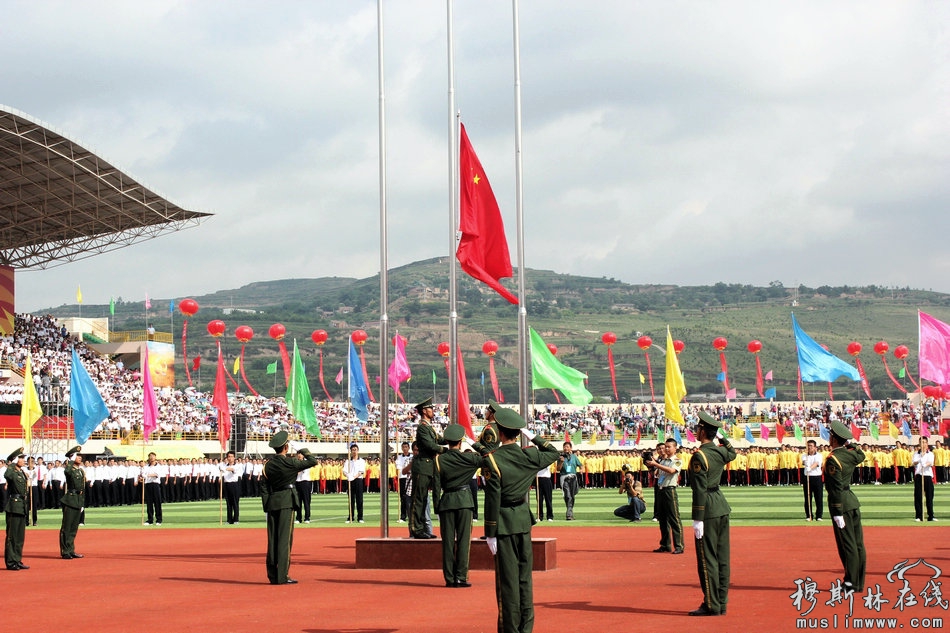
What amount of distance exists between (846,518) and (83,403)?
24.1m

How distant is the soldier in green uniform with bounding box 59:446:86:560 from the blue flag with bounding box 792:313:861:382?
19.9 metres

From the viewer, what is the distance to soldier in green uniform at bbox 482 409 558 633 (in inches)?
361

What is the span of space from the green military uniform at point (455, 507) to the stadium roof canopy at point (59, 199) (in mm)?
28337

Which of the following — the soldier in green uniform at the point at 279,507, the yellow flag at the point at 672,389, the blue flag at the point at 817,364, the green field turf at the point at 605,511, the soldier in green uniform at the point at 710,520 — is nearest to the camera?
the soldier in green uniform at the point at 710,520

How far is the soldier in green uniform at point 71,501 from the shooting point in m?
17.6

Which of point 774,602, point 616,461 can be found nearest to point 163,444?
point 616,461

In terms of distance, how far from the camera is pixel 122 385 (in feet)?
180

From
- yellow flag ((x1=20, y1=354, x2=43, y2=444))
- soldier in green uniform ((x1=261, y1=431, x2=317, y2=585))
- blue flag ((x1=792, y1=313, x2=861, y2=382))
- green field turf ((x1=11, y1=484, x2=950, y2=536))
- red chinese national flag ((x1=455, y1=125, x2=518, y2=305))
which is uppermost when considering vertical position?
red chinese national flag ((x1=455, y1=125, x2=518, y2=305))

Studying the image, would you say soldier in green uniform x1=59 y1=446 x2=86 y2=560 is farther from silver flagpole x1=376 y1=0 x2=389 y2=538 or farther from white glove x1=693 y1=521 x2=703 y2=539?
white glove x1=693 y1=521 x2=703 y2=539

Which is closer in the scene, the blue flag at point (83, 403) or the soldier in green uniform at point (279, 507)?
the soldier in green uniform at point (279, 507)

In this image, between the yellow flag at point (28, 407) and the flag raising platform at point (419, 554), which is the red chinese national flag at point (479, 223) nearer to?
the flag raising platform at point (419, 554)

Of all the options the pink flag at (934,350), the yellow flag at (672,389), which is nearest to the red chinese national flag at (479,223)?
the yellow flag at (672,389)

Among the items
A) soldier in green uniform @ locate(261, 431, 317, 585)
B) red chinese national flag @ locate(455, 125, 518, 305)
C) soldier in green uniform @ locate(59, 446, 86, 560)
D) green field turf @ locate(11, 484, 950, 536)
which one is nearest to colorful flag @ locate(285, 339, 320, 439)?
green field turf @ locate(11, 484, 950, 536)

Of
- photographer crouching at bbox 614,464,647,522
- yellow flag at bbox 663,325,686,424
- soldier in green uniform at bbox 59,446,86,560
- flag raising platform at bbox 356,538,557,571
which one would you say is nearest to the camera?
flag raising platform at bbox 356,538,557,571
